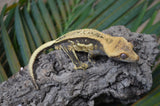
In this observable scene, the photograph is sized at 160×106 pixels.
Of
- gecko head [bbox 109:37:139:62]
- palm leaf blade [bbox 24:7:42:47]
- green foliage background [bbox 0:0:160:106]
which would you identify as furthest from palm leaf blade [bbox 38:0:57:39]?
gecko head [bbox 109:37:139:62]

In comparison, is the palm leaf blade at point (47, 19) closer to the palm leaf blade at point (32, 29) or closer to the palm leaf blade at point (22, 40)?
the palm leaf blade at point (32, 29)

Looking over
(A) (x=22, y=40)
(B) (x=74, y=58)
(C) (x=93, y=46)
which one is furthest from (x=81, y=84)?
(A) (x=22, y=40)

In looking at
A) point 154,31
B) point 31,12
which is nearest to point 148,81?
point 154,31

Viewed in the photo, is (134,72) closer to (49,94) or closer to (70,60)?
(70,60)

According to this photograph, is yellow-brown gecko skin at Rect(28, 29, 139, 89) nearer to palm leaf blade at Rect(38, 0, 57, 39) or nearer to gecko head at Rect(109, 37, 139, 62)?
gecko head at Rect(109, 37, 139, 62)

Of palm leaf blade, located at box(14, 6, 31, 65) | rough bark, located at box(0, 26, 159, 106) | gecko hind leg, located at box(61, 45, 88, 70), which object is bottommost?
rough bark, located at box(0, 26, 159, 106)

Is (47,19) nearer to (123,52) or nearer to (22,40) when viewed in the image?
(22,40)
